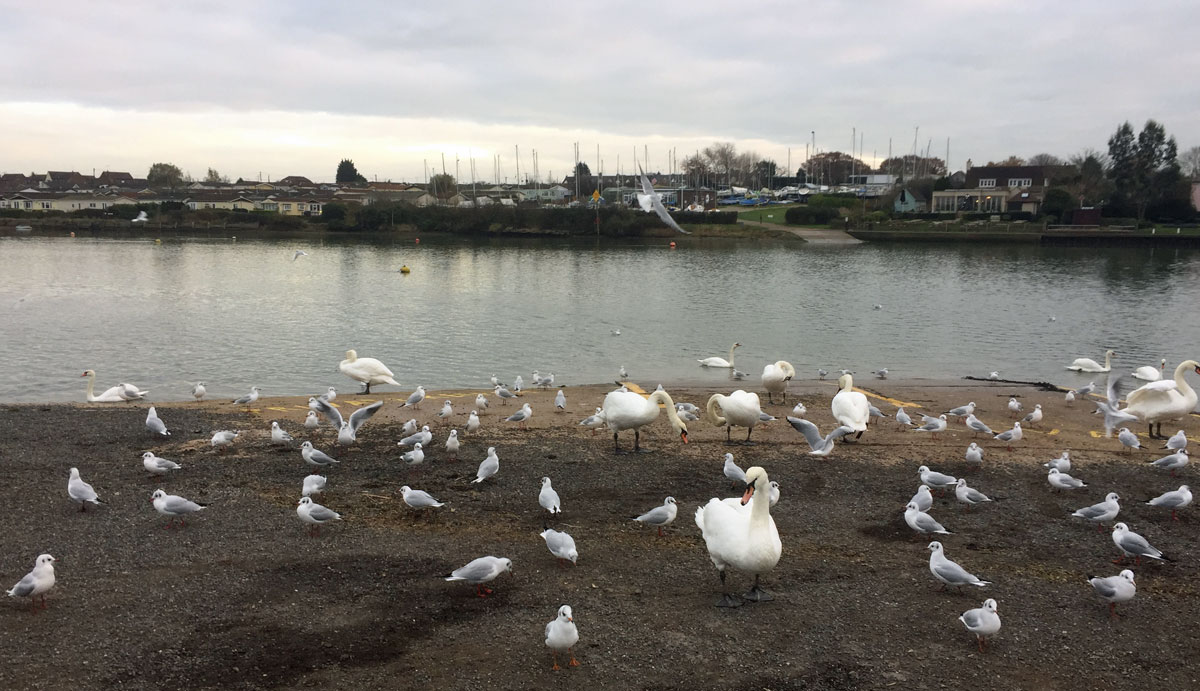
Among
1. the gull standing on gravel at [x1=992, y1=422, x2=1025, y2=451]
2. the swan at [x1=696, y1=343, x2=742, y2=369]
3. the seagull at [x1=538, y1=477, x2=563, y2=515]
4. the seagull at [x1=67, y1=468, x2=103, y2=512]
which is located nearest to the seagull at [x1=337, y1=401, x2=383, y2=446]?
the seagull at [x1=67, y1=468, x2=103, y2=512]

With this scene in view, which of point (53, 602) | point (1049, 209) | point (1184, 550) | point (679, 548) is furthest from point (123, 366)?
point (1049, 209)

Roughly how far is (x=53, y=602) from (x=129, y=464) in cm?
518

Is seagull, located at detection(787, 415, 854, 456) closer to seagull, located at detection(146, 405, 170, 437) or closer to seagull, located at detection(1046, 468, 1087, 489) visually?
seagull, located at detection(1046, 468, 1087, 489)

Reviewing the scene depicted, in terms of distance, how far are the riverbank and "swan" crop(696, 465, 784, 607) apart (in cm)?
30

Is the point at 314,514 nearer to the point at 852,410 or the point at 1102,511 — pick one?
the point at 852,410

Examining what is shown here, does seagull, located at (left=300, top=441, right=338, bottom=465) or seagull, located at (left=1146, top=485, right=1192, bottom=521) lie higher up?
seagull, located at (left=300, top=441, right=338, bottom=465)

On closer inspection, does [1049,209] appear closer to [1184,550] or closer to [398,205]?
[398,205]

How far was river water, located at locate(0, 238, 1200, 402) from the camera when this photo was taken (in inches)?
976

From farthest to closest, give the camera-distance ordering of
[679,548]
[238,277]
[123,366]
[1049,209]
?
[1049,209] < [238,277] < [123,366] < [679,548]

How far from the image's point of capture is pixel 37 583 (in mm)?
7422

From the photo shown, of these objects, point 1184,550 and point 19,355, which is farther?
point 19,355

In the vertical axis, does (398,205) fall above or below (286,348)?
above

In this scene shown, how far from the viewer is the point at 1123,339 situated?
103 ft

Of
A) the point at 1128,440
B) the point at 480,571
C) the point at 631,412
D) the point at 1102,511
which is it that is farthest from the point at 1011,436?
the point at 480,571
